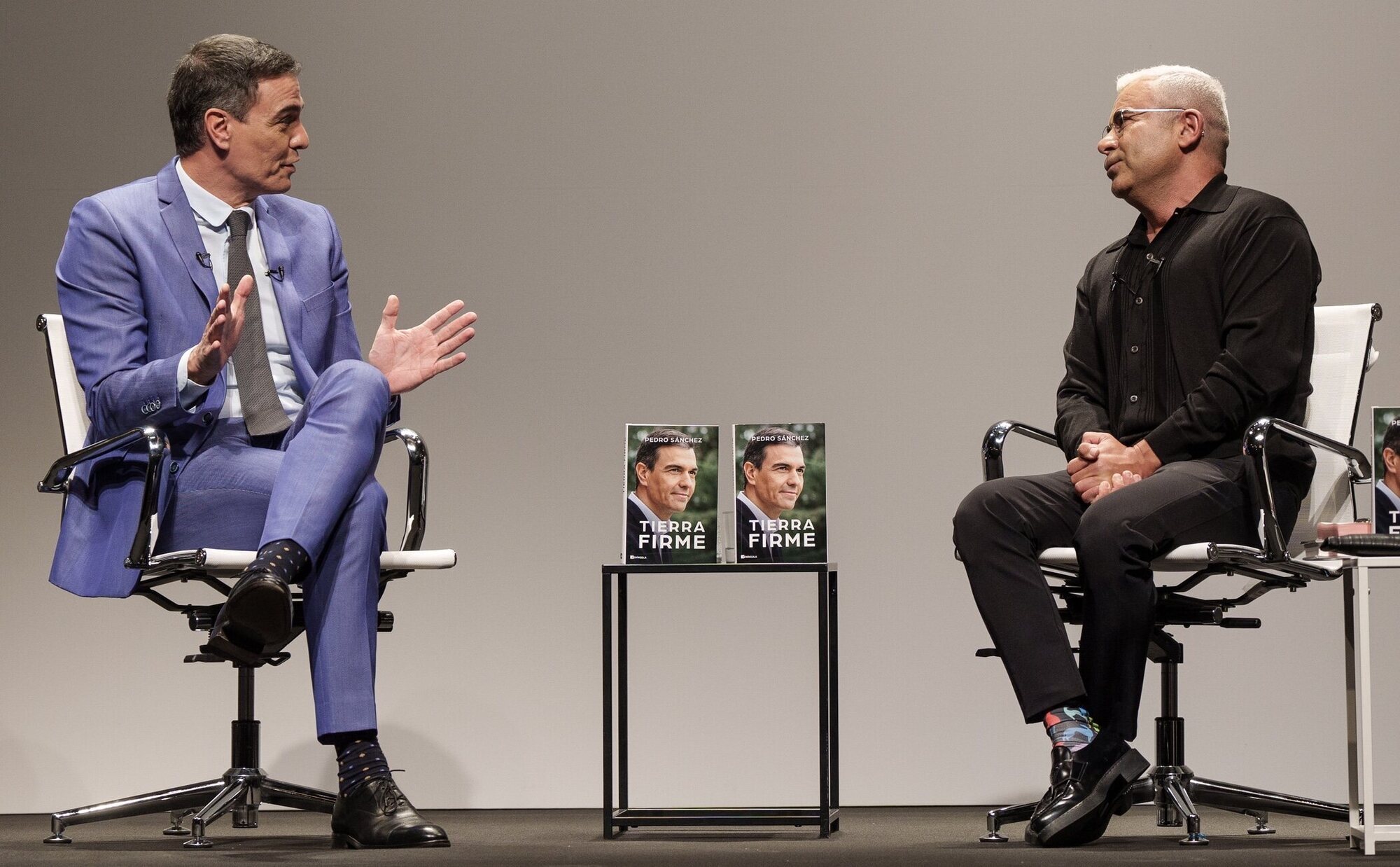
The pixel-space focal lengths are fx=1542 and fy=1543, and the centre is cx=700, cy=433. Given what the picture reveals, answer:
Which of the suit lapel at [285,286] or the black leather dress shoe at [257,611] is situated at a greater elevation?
the suit lapel at [285,286]

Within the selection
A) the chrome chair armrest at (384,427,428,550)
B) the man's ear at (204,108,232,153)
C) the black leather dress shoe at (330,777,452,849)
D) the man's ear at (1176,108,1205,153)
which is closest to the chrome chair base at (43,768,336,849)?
the black leather dress shoe at (330,777,452,849)

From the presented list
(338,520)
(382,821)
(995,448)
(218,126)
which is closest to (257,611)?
(338,520)

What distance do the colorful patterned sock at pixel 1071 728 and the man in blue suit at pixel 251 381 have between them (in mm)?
1048

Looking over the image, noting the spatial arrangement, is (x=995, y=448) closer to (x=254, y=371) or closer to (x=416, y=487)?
(x=416, y=487)

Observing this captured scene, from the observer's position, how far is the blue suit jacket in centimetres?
280

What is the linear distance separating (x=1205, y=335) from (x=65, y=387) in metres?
2.24

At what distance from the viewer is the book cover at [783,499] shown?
3002mm

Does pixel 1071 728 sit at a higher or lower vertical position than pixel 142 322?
lower

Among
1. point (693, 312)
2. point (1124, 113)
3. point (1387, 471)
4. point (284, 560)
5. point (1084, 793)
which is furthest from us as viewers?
point (693, 312)

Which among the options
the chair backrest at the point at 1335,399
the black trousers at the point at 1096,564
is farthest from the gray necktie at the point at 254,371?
the chair backrest at the point at 1335,399

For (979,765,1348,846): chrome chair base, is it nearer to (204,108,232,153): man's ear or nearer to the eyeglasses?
the eyeglasses

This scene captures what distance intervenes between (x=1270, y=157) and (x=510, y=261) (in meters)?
1.96

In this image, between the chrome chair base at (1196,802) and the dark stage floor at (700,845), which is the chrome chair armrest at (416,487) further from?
the chrome chair base at (1196,802)

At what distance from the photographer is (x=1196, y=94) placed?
10.4 ft
